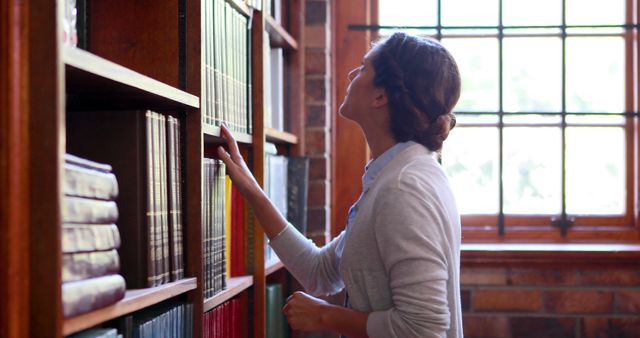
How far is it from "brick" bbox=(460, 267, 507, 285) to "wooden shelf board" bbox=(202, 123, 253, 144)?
101cm

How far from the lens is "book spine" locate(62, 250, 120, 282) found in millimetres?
1108

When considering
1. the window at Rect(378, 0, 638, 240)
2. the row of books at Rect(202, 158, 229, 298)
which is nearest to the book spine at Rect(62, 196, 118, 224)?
the row of books at Rect(202, 158, 229, 298)

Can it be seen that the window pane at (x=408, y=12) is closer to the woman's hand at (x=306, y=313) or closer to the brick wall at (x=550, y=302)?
the brick wall at (x=550, y=302)

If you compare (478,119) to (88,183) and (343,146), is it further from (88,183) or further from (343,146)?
(88,183)

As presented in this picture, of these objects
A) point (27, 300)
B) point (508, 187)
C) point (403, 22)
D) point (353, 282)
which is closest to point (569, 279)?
point (508, 187)

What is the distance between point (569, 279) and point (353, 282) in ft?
4.50

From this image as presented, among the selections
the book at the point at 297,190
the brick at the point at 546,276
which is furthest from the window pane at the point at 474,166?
the book at the point at 297,190

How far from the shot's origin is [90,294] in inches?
45.6

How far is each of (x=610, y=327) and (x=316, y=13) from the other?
1.42m

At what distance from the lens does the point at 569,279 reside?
9.14ft

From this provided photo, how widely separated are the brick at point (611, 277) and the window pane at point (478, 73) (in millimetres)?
636

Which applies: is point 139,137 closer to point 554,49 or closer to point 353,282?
point 353,282

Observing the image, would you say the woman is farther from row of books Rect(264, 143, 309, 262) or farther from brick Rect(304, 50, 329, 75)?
brick Rect(304, 50, 329, 75)

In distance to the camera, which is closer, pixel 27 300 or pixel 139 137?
pixel 27 300
